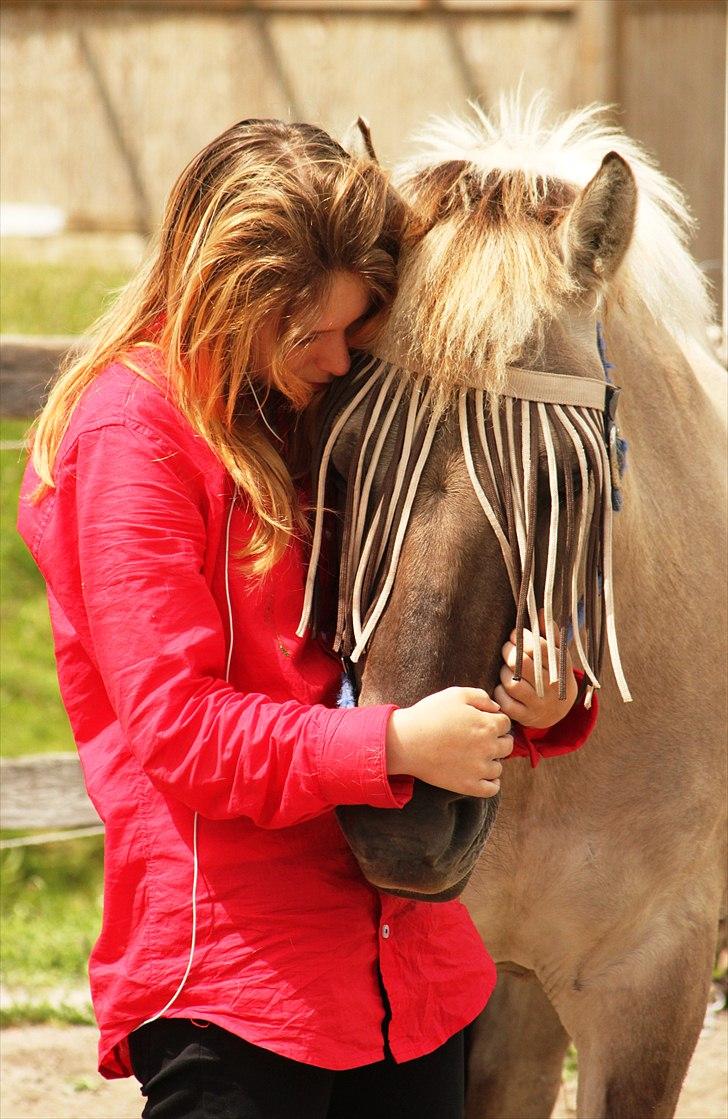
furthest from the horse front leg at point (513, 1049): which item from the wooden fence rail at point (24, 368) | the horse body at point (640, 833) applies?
the wooden fence rail at point (24, 368)

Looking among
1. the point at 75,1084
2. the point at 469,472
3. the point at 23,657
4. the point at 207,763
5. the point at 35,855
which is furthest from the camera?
the point at 23,657

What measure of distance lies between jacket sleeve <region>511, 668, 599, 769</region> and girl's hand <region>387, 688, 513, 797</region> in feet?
0.81

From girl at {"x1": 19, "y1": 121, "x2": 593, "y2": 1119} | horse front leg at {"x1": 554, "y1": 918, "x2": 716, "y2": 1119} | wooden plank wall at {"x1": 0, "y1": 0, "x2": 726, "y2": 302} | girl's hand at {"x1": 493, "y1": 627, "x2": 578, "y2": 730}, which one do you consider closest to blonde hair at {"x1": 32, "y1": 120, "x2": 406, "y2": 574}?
girl at {"x1": 19, "y1": 121, "x2": 593, "y2": 1119}

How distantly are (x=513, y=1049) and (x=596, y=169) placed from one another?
1532 millimetres

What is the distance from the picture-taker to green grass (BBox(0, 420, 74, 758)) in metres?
4.38

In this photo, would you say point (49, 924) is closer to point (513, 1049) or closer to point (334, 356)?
point (513, 1049)

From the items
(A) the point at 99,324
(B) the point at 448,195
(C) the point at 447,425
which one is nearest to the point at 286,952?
(C) the point at 447,425

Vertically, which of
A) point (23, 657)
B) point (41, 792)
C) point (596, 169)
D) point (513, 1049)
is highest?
point (596, 169)

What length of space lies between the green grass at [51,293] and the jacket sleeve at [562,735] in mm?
5000

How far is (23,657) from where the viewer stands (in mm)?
4770

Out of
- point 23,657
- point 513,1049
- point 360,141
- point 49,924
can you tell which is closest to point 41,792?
point 49,924

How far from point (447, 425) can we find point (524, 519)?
138mm

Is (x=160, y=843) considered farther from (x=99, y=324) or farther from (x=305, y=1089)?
(x=99, y=324)

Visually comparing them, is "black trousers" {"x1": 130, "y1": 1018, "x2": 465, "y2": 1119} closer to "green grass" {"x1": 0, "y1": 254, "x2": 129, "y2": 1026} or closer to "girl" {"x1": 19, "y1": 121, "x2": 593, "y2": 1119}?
"girl" {"x1": 19, "y1": 121, "x2": 593, "y2": 1119}
